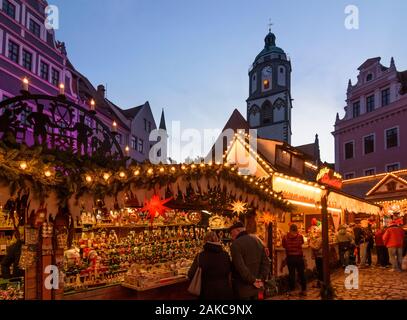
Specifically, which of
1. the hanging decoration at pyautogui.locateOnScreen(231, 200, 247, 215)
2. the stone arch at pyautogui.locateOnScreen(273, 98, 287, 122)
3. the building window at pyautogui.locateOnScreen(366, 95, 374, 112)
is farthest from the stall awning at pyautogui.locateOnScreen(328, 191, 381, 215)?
the stone arch at pyautogui.locateOnScreen(273, 98, 287, 122)

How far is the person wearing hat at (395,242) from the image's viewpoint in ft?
44.1

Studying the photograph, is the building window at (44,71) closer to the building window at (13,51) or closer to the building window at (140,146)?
the building window at (13,51)

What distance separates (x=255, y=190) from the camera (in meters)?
8.67

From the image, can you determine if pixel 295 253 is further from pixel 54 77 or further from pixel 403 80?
pixel 403 80

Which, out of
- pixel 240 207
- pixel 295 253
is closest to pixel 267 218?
pixel 240 207

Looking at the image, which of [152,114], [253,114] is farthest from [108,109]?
[253,114]

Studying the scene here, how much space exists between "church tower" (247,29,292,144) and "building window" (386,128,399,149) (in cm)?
2721

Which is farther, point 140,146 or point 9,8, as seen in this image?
point 140,146

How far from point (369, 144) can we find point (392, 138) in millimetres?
2254

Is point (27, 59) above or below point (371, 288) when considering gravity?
above

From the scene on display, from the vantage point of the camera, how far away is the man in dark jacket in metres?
5.72

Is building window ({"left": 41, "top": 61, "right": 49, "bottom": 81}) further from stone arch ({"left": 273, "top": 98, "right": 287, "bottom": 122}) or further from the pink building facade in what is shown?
stone arch ({"left": 273, "top": 98, "right": 287, "bottom": 122})

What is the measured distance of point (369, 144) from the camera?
31484 mm

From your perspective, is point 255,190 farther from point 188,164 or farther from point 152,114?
point 152,114
